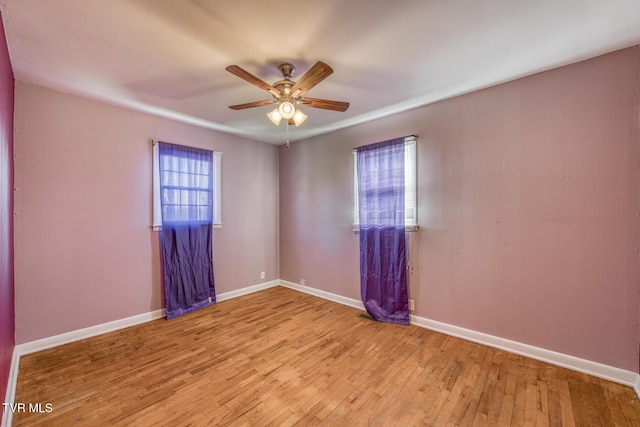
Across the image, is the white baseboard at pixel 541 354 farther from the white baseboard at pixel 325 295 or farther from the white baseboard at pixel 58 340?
the white baseboard at pixel 58 340

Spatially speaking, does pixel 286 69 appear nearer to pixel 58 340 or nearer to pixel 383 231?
pixel 383 231

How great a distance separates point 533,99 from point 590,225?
1.24 meters

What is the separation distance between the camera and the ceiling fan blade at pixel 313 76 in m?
1.75

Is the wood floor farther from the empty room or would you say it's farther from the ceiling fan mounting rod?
the ceiling fan mounting rod

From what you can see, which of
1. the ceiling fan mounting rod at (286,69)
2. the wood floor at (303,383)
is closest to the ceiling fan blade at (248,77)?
the ceiling fan mounting rod at (286,69)

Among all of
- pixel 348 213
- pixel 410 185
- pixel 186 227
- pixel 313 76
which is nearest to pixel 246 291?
pixel 186 227

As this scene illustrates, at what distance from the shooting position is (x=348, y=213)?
12.7 feet

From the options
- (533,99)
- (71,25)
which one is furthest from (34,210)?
(533,99)

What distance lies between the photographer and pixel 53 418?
5.60 ft

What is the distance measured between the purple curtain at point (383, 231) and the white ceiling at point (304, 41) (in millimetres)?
864

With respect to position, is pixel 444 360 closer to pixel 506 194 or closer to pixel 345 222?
pixel 506 194

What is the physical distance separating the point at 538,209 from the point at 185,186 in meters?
4.09

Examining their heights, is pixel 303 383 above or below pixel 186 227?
below

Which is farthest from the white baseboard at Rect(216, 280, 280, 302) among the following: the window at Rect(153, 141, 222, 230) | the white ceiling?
the white ceiling
